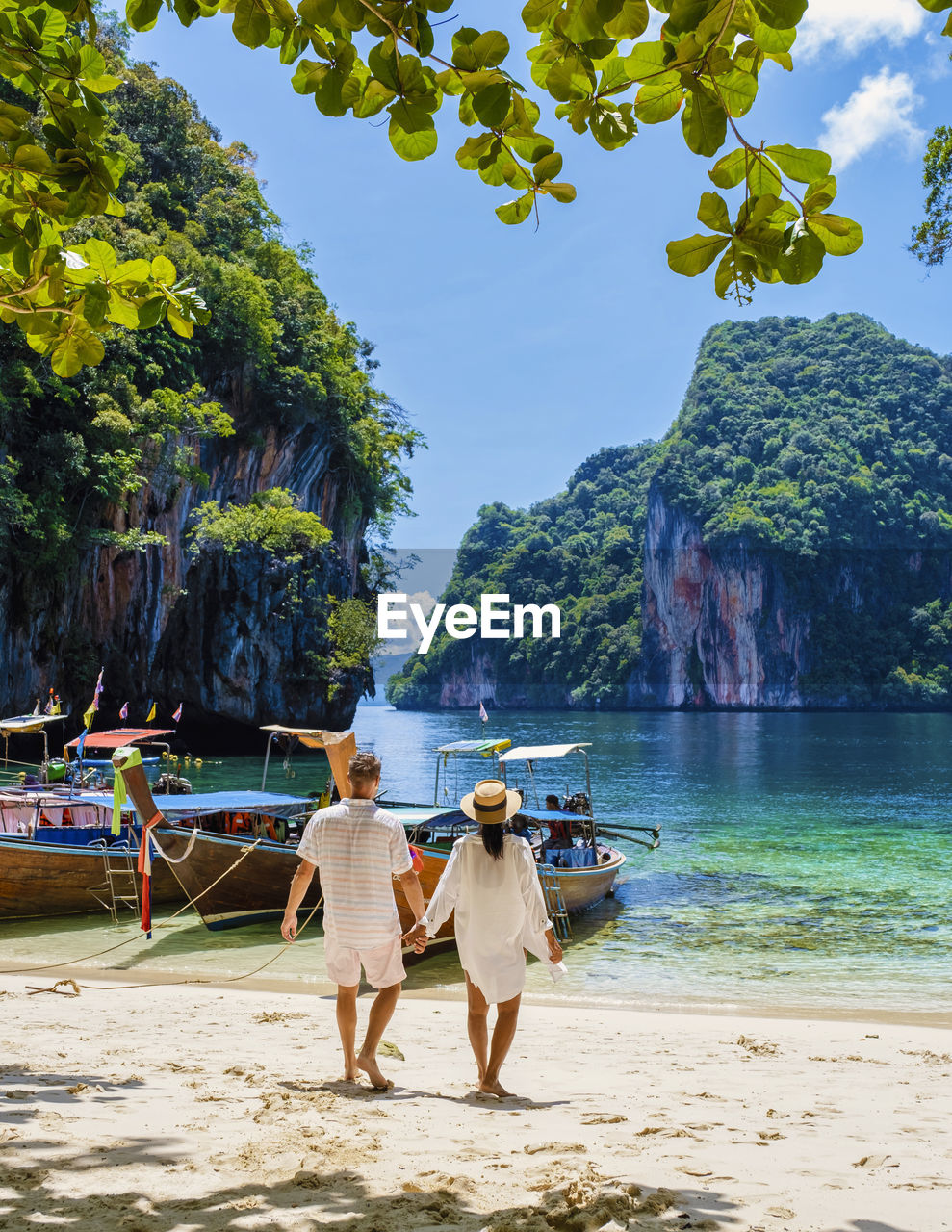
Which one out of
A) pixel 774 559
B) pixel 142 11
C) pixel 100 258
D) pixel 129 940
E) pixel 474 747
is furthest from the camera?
pixel 774 559

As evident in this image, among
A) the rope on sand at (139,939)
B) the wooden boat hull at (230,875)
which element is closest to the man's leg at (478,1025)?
the rope on sand at (139,939)

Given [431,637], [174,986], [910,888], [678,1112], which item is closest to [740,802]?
[910,888]

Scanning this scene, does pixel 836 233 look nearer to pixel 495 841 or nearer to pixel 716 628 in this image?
pixel 495 841

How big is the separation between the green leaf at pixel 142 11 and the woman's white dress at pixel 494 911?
321cm

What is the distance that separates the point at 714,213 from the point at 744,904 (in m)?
13.6

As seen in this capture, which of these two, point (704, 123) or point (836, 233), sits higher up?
point (704, 123)

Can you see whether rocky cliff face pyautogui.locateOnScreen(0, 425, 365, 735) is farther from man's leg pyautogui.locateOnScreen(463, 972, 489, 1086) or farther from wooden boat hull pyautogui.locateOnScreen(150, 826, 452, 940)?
man's leg pyautogui.locateOnScreen(463, 972, 489, 1086)

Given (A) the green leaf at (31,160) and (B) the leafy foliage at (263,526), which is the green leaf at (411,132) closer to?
(A) the green leaf at (31,160)

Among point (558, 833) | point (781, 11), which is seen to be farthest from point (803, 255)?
point (558, 833)

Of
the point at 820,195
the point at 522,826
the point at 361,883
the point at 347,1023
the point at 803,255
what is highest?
the point at 820,195

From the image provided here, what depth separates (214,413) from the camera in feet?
106

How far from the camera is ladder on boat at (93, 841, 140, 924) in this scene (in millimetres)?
12125

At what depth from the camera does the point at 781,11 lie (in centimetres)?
222

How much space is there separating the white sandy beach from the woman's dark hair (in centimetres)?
105
